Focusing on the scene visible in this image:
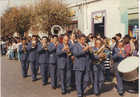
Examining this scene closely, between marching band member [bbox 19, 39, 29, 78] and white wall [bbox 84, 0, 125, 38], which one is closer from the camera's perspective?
marching band member [bbox 19, 39, 29, 78]

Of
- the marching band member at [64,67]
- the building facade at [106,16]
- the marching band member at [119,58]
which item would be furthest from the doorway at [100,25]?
the marching band member at [64,67]

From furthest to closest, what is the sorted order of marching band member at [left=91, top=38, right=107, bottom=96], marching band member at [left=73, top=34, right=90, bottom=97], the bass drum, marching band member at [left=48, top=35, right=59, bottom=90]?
marching band member at [left=48, top=35, right=59, bottom=90] < marching band member at [left=91, top=38, right=107, bottom=96] < marching band member at [left=73, top=34, right=90, bottom=97] < the bass drum

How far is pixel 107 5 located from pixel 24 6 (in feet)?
35.3

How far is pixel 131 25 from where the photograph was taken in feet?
42.8

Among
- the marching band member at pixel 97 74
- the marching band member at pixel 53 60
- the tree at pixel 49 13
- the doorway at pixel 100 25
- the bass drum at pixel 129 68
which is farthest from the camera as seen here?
the doorway at pixel 100 25

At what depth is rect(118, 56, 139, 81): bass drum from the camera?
508 centimetres

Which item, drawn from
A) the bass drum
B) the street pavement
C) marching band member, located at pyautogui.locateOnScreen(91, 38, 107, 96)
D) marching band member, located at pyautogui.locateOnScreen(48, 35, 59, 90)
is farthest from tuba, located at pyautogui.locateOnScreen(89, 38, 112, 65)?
marching band member, located at pyautogui.locateOnScreen(48, 35, 59, 90)

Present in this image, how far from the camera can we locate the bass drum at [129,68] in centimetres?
508

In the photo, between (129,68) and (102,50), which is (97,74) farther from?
(129,68)

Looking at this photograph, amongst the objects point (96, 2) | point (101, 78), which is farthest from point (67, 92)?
point (96, 2)

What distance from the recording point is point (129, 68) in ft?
17.3

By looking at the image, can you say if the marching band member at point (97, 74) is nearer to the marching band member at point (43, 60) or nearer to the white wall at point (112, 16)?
the marching band member at point (43, 60)

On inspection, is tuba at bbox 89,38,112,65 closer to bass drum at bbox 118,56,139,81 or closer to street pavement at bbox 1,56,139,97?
bass drum at bbox 118,56,139,81

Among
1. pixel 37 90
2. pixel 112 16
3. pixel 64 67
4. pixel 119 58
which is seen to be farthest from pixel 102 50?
pixel 112 16
